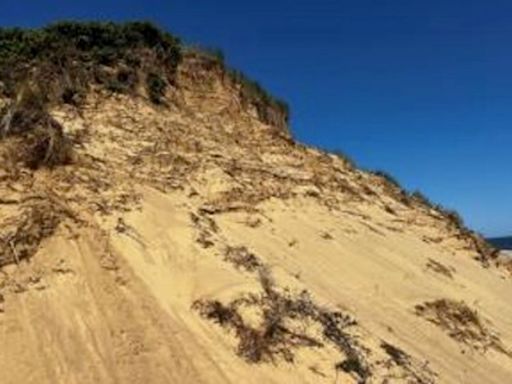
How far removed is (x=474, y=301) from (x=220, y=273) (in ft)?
18.0

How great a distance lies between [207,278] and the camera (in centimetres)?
952

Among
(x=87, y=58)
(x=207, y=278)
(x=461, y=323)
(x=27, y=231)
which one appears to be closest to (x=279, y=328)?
(x=207, y=278)

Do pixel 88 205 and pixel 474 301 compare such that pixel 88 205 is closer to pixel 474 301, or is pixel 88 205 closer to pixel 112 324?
pixel 112 324

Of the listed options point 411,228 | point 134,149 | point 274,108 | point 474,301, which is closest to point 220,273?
point 134,149

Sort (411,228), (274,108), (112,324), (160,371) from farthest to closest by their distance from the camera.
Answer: (274,108) → (411,228) → (112,324) → (160,371)

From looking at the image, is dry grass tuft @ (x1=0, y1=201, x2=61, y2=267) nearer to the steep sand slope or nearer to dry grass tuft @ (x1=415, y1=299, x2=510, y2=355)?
the steep sand slope

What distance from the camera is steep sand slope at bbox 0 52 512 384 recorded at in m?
8.36

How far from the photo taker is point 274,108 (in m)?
22.3

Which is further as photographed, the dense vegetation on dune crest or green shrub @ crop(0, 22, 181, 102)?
green shrub @ crop(0, 22, 181, 102)

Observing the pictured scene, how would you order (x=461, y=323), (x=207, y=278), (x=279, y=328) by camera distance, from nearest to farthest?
1. (x=279, y=328)
2. (x=207, y=278)
3. (x=461, y=323)

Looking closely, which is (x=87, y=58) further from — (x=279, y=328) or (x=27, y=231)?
(x=279, y=328)

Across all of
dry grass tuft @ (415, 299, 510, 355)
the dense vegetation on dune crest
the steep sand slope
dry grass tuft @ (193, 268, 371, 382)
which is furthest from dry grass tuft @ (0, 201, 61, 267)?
dry grass tuft @ (415, 299, 510, 355)

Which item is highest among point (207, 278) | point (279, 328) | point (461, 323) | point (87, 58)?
point (87, 58)

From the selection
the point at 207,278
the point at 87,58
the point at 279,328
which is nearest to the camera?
the point at 279,328
